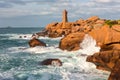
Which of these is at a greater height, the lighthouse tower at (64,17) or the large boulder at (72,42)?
the lighthouse tower at (64,17)

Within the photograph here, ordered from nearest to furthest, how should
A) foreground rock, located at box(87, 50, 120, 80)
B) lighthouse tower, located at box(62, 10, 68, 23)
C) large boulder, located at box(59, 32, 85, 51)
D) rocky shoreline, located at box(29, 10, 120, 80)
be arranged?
rocky shoreline, located at box(29, 10, 120, 80) < foreground rock, located at box(87, 50, 120, 80) < large boulder, located at box(59, 32, 85, 51) < lighthouse tower, located at box(62, 10, 68, 23)

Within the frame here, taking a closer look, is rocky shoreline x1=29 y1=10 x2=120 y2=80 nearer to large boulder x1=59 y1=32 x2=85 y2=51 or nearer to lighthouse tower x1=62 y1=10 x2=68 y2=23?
large boulder x1=59 y1=32 x2=85 y2=51

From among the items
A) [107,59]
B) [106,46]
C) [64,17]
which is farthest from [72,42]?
[64,17]

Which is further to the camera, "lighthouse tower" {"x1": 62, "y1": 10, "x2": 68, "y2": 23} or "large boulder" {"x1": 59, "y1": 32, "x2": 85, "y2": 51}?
"lighthouse tower" {"x1": 62, "y1": 10, "x2": 68, "y2": 23}

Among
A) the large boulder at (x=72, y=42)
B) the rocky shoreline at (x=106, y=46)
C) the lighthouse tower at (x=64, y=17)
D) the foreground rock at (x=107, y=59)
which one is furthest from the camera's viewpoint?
the lighthouse tower at (x=64, y=17)

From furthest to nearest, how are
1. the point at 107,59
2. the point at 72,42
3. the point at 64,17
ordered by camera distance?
1. the point at 64,17
2. the point at 72,42
3. the point at 107,59

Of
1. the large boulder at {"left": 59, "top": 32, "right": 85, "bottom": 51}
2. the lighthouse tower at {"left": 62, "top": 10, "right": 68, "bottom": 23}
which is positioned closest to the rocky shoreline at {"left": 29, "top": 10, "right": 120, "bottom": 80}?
the large boulder at {"left": 59, "top": 32, "right": 85, "bottom": 51}

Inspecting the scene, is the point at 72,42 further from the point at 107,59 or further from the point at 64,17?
the point at 64,17

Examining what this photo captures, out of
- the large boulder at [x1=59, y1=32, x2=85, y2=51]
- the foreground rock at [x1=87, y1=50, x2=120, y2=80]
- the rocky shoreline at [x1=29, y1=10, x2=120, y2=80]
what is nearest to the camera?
the rocky shoreline at [x1=29, y1=10, x2=120, y2=80]

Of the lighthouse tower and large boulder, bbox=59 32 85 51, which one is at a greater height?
Result: the lighthouse tower

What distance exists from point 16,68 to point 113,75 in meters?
12.7

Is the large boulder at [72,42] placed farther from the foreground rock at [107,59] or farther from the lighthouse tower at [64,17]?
the lighthouse tower at [64,17]

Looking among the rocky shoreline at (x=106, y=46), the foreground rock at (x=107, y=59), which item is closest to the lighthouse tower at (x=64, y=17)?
the rocky shoreline at (x=106, y=46)

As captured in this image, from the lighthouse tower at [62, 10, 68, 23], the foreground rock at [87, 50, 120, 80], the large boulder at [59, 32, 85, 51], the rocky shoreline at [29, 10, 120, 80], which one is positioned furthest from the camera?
the lighthouse tower at [62, 10, 68, 23]
